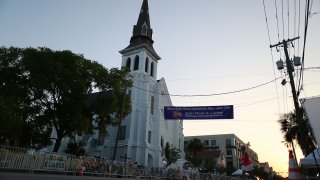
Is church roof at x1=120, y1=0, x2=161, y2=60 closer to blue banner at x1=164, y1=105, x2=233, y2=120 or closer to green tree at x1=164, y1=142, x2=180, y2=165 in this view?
green tree at x1=164, y1=142, x2=180, y2=165

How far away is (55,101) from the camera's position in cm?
2534

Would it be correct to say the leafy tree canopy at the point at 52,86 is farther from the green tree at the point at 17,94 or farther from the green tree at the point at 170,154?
the green tree at the point at 170,154

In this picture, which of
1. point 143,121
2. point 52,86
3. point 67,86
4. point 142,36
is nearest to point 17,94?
point 52,86

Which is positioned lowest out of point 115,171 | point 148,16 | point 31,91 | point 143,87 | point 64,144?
point 115,171

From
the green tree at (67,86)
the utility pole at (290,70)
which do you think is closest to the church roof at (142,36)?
the green tree at (67,86)

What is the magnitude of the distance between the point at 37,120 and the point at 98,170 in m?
10.2

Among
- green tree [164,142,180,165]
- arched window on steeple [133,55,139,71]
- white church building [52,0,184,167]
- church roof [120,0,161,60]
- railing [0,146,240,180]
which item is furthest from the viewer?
church roof [120,0,161,60]

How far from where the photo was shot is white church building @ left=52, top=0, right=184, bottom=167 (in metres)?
38.5

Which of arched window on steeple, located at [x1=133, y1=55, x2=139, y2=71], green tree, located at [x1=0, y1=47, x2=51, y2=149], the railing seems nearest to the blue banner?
the railing

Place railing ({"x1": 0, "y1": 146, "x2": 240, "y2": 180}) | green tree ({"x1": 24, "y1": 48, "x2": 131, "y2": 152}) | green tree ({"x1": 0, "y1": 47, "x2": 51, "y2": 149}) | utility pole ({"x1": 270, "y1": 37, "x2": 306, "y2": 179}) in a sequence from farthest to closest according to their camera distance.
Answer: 1. green tree ({"x1": 24, "y1": 48, "x2": 131, "y2": 152})
2. green tree ({"x1": 0, "y1": 47, "x2": 51, "y2": 149})
3. utility pole ({"x1": 270, "y1": 37, "x2": 306, "y2": 179})
4. railing ({"x1": 0, "y1": 146, "x2": 240, "y2": 180})

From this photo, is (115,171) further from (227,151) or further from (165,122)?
(227,151)

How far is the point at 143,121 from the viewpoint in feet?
131

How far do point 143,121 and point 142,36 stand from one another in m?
15.4

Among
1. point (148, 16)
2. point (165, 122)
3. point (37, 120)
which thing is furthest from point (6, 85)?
point (148, 16)
